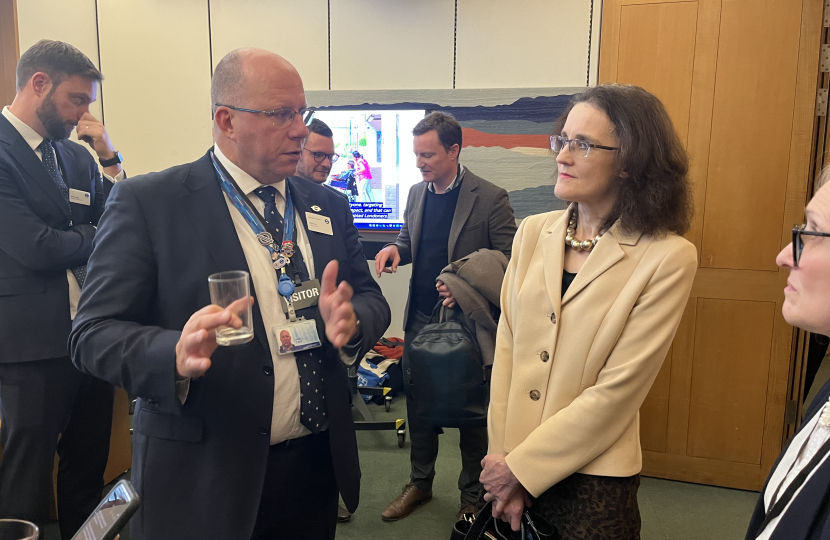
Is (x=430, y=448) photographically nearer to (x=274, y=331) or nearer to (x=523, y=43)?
(x=274, y=331)

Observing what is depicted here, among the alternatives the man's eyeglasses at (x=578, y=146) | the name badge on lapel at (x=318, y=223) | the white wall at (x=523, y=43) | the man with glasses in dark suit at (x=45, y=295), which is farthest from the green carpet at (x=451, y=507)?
the white wall at (x=523, y=43)

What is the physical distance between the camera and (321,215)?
1593mm

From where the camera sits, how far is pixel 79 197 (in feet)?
7.94

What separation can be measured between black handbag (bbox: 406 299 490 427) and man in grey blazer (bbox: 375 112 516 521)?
43 cm

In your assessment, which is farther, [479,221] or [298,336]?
[479,221]

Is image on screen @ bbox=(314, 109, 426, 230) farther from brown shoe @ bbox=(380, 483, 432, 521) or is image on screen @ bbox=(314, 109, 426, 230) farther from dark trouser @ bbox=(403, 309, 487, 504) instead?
brown shoe @ bbox=(380, 483, 432, 521)

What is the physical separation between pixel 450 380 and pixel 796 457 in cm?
139

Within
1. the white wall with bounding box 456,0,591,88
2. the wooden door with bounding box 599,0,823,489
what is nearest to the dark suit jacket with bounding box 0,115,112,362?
the wooden door with bounding box 599,0,823,489

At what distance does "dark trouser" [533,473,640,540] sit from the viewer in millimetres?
1408

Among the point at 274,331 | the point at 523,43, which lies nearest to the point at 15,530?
the point at 274,331

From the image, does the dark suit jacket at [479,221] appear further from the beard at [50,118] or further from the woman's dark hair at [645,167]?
the beard at [50,118]

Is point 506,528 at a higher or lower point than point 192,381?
lower

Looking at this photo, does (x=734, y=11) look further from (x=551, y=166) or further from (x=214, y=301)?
(x=214, y=301)

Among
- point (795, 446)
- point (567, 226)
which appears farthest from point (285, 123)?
point (795, 446)
